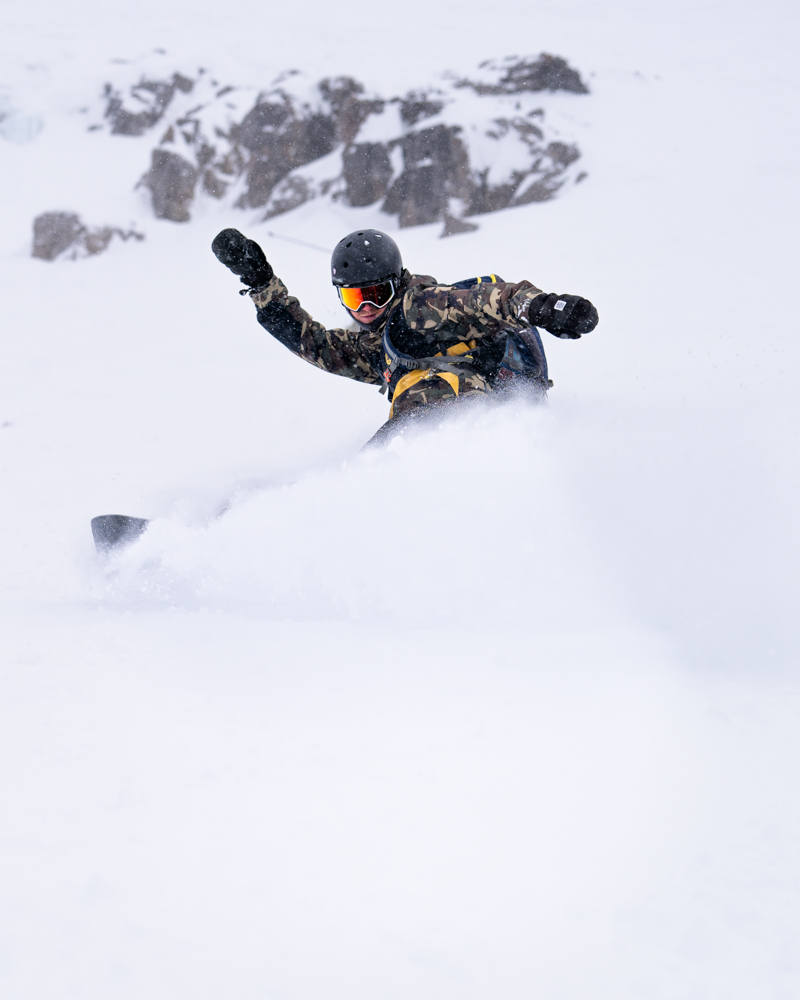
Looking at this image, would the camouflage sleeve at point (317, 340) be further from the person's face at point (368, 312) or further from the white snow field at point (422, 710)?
the white snow field at point (422, 710)

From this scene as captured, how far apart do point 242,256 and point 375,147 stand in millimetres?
18642

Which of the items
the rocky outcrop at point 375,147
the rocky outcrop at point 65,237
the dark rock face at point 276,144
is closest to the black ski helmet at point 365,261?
the rocky outcrop at point 375,147

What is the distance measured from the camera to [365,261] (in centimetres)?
364

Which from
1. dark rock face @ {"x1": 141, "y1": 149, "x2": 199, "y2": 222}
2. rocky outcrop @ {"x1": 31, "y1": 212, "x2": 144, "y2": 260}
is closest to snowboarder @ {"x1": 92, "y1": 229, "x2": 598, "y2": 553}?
rocky outcrop @ {"x1": 31, "y1": 212, "x2": 144, "y2": 260}

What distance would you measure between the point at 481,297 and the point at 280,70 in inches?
1138

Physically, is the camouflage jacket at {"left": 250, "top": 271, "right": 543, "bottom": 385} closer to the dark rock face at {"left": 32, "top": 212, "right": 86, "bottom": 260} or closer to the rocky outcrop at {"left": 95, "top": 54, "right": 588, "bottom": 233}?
the rocky outcrop at {"left": 95, "top": 54, "right": 588, "bottom": 233}

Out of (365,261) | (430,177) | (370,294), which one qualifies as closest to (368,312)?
(370,294)

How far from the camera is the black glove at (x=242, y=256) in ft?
12.3

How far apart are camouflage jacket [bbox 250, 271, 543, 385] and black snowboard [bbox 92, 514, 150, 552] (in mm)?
1474

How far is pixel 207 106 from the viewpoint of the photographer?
25594 millimetres

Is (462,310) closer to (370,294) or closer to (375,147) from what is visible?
(370,294)

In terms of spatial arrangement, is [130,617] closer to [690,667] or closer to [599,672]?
[599,672]

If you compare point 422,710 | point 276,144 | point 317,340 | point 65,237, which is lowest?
point 422,710

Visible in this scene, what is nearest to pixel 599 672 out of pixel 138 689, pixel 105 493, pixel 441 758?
pixel 441 758
